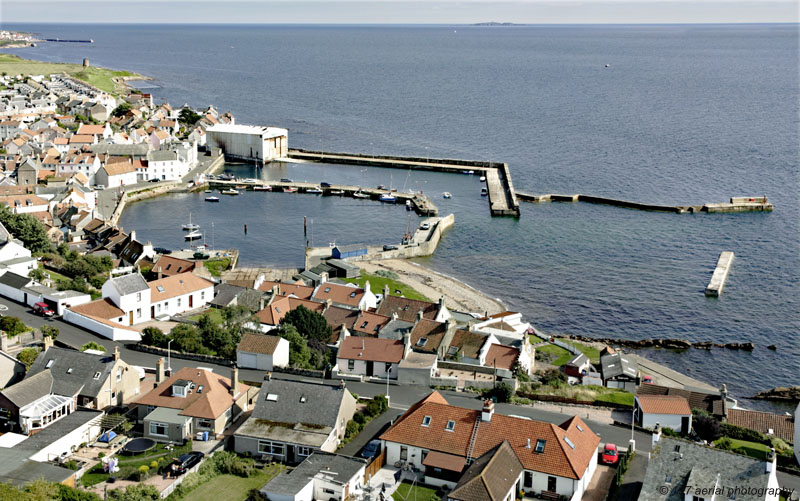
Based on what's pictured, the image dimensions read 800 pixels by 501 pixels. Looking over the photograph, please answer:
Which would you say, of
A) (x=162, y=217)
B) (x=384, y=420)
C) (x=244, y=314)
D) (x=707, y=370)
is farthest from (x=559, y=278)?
(x=162, y=217)

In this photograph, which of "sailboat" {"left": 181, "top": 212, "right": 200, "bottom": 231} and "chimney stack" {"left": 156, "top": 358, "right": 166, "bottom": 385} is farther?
"sailboat" {"left": 181, "top": 212, "right": 200, "bottom": 231}

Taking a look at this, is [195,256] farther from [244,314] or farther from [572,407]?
[572,407]

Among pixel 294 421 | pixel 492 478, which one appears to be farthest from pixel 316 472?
pixel 492 478

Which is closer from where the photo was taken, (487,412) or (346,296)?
(487,412)

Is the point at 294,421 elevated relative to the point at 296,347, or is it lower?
→ lower

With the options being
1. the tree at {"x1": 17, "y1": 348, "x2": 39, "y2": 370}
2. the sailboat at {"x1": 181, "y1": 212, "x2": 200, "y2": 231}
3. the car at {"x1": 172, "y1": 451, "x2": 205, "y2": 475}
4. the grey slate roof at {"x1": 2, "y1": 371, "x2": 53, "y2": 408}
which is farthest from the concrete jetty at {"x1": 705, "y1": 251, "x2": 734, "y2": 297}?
the grey slate roof at {"x1": 2, "y1": 371, "x2": 53, "y2": 408}

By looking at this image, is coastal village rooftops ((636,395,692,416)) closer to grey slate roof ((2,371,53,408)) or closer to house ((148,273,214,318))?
grey slate roof ((2,371,53,408))

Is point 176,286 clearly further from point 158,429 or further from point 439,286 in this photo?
point 158,429
